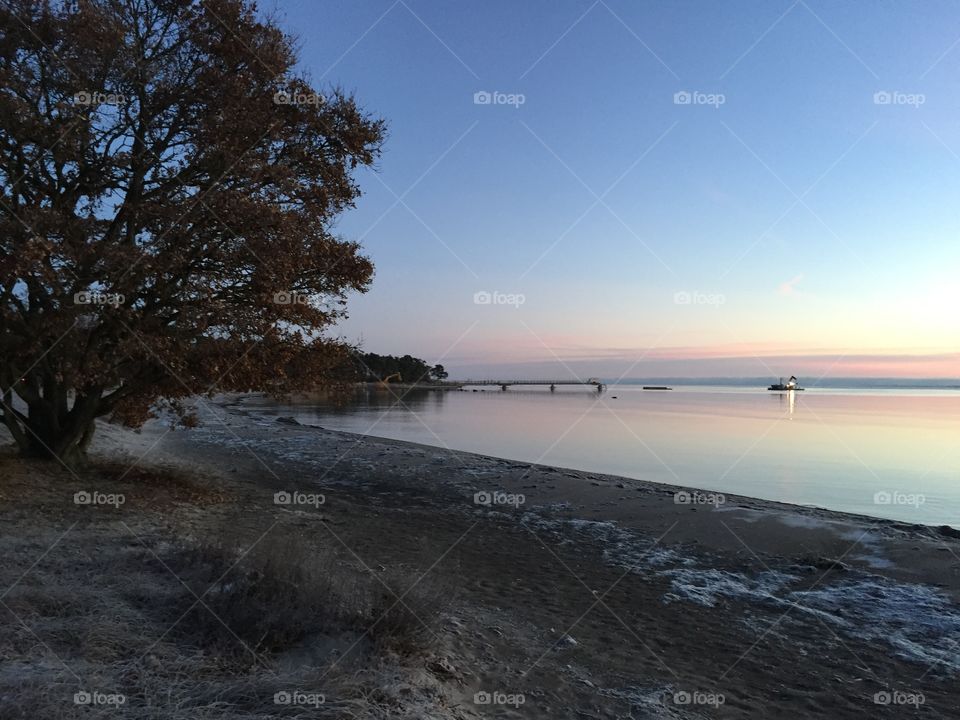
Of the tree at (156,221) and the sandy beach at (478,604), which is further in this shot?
the tree at (156,221)

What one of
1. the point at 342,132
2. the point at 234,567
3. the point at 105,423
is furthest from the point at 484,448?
the point at 234,567

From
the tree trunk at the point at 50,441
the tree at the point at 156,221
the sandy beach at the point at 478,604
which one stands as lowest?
the sandy beach at the point at 478,604

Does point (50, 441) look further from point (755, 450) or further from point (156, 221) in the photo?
point (755, 450)

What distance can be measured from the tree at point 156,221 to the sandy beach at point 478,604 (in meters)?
2.06

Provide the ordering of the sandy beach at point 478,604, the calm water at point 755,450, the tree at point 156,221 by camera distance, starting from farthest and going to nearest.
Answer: the calm water at point 755,450, the tree at point 156,221, the sandy beach at point 478,604

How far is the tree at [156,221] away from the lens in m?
10.1

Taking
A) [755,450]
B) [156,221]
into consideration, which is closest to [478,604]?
[156,221]

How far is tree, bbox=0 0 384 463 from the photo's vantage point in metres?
10.1

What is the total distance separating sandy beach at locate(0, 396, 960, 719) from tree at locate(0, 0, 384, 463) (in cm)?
206

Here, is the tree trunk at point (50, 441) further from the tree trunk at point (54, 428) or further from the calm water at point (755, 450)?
the calm water at point (755, 450)

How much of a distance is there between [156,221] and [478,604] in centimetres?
793

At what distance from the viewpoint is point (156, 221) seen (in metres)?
10.6

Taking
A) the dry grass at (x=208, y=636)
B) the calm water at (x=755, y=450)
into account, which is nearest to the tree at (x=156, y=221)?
the dry grass at (x=208, y=636)

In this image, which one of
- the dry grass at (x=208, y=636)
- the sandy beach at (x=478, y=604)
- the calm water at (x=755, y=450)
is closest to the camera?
the dry grass at (x=208, y=636)
